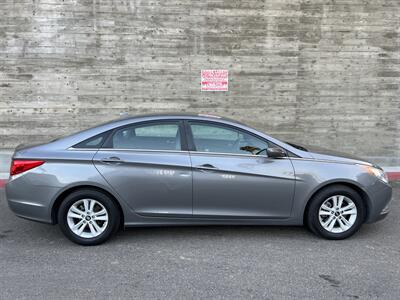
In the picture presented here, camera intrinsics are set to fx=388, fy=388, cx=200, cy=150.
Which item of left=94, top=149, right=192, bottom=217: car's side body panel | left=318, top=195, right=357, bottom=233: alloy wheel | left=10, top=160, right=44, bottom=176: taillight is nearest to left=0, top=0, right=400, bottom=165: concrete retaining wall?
left=10, top=160, right=44, bottom=176: taillight

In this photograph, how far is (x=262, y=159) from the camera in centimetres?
434

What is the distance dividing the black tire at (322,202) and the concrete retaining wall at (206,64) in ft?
14.4

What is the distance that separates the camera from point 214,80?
8.44 m

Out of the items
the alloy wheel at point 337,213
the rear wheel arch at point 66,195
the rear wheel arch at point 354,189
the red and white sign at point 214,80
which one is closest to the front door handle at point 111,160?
the rear wheel arch at point 66,195

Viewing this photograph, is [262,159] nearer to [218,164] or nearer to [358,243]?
[218,164]

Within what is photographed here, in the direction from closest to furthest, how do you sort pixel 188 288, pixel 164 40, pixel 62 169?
pixel 188 288 → pixel 62 169 → pixel 164 40

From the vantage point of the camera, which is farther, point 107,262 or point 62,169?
point 62,169

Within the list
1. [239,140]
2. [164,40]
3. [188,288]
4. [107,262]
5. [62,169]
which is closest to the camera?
[188,288]

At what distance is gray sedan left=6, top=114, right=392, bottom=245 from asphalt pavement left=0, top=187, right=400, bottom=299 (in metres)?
0.25

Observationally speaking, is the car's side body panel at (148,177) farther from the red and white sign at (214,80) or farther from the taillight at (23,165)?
the red and white sign at (214,80)

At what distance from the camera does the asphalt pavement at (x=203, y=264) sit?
3.35 meters

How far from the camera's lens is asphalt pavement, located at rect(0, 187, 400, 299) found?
3346 millimetres

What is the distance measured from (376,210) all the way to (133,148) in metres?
2.88

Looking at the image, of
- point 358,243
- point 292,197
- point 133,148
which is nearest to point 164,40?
point 133,148
